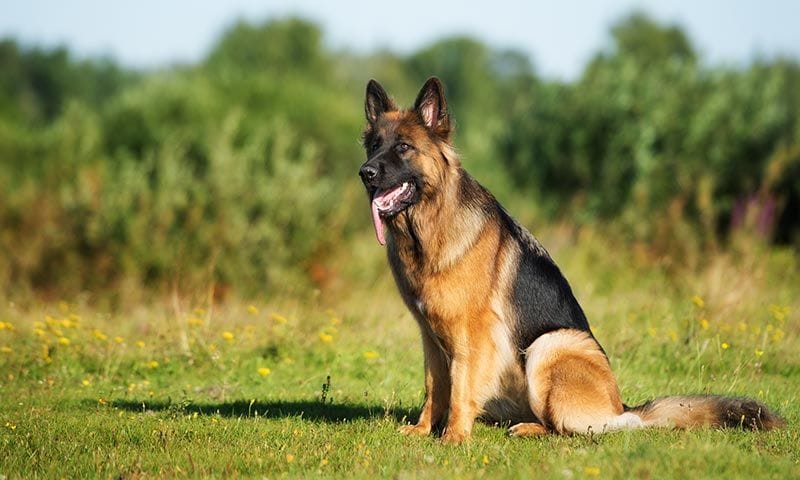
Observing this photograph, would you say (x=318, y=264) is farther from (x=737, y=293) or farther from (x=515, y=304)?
(x=515, y=304)

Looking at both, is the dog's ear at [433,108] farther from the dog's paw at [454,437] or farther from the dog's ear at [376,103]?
the dog's paw at [454,437]

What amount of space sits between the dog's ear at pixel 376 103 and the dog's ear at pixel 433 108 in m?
0.35

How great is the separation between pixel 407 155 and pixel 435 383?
75.9 inches

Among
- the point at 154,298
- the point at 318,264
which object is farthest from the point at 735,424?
the point at 318,264

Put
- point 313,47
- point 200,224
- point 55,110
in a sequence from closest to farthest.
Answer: point 200,224 < point 313,47 < point 55,110

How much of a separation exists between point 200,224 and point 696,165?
41.9ft

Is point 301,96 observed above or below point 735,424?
above

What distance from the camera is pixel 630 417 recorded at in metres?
6.52

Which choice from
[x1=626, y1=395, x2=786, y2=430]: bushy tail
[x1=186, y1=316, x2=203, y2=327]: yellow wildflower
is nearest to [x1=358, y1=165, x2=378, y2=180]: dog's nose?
[x1=626, y1=395, x2=786, y2=430]: bushy tail

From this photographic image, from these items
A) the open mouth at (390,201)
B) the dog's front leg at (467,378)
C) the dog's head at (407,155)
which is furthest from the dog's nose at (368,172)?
the dog's front leg at (467,378)

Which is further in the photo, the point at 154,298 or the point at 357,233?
the point at 357,233

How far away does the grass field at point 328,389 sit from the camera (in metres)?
5.60

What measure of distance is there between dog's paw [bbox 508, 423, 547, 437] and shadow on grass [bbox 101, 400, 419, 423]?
0.94 m

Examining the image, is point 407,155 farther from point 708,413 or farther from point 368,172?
point 708,413
